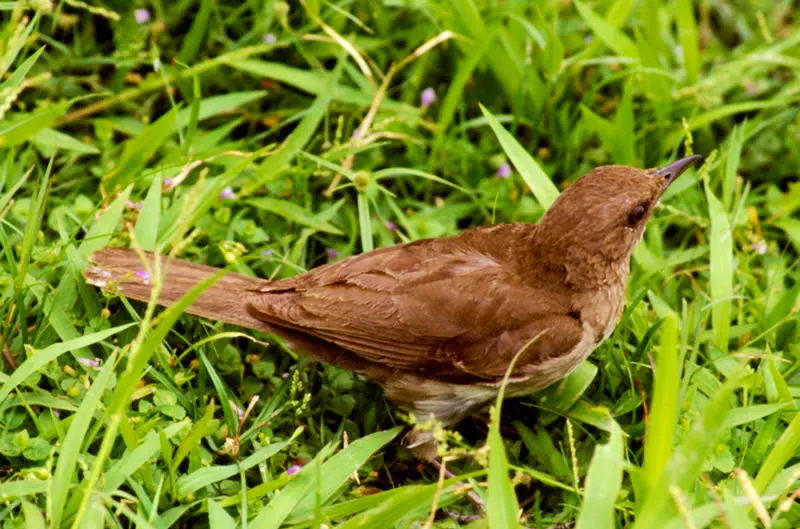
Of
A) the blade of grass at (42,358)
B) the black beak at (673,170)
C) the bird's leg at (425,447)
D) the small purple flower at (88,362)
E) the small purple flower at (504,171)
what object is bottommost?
the bird's leg at (425,447)

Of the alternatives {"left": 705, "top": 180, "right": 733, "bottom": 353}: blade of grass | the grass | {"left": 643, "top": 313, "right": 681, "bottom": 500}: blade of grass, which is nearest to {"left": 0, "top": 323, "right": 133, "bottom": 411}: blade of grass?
the grass

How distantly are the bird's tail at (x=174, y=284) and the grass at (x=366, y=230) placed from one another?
0.34 feet

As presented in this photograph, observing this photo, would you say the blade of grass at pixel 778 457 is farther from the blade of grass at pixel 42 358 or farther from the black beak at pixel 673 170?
the blade of grass at pixel 42 358

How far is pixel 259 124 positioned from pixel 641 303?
246 cm

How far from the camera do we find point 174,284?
16.4 feet

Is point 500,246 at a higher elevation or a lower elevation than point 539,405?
higher

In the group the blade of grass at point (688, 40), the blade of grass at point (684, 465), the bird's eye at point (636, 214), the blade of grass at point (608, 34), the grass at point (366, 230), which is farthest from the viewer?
the blade of grass at point (688, 40)

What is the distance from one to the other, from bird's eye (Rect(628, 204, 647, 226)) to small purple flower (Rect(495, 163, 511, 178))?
1.39 m

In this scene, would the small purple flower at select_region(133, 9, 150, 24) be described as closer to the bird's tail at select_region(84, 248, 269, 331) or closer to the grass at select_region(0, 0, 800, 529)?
the grass at select_region(0, 0, 800, 529)

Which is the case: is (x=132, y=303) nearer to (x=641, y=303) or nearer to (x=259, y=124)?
(x=259, y=124)

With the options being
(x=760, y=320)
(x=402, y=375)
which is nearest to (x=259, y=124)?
(x=402, y=375)

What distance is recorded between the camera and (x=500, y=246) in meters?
5.05

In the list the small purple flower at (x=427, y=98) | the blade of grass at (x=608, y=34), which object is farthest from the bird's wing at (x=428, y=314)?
the blade of grass at (x=608, y=34)

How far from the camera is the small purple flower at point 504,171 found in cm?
617
